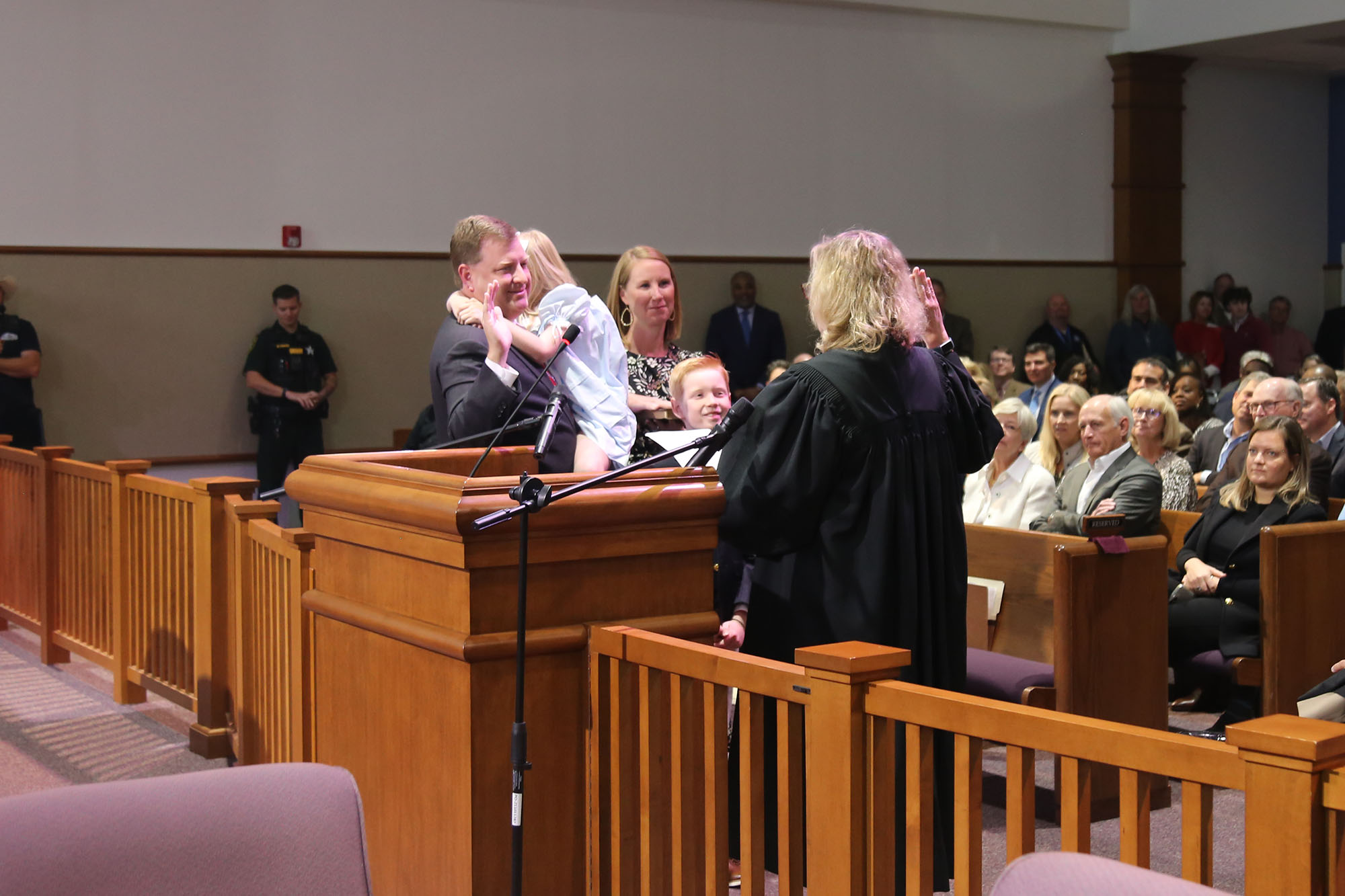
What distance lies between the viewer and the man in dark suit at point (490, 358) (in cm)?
310

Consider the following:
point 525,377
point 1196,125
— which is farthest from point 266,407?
point 1196,125

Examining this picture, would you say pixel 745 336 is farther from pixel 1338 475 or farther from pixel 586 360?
pixel 586 360

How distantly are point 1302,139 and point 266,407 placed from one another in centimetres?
1109

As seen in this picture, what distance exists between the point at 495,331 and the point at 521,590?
1092 mm

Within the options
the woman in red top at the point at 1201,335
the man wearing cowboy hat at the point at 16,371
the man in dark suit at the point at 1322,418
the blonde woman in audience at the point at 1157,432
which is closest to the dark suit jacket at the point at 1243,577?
the blonde woman in audience at the point at 1157,432

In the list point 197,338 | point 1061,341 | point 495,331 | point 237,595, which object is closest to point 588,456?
point 495,331

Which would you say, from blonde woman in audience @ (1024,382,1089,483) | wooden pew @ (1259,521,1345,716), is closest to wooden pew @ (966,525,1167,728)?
wooden pew @ (1259,521,1345,716)

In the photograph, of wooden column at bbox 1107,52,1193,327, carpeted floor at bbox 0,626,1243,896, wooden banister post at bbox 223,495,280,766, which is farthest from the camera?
wooden column at bbox 1107,52,1193,327

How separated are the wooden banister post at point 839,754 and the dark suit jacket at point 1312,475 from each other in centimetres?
376

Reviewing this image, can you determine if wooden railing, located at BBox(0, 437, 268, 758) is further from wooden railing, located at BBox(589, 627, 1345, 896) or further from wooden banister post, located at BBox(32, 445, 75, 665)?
wooden railing, located at BBox(589, 627, 1345, 896)

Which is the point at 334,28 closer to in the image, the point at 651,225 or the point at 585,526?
the point at 651,225

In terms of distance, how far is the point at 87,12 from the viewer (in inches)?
365

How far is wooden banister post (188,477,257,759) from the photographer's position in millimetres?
4645

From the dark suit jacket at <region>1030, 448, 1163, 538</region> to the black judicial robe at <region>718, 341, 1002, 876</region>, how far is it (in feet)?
8.21
